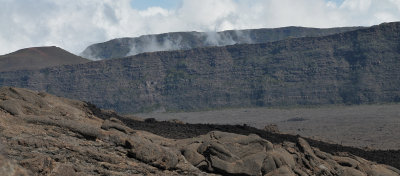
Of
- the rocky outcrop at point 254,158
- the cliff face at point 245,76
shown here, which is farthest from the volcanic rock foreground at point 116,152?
the cliff face at point 245,76

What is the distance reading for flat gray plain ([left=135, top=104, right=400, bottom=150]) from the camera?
66250 mm

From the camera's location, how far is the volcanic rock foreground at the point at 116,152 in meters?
15.1

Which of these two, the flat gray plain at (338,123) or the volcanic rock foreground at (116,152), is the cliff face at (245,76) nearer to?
the flat gray plain at (338,123)

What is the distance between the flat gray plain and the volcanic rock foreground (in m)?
23.1

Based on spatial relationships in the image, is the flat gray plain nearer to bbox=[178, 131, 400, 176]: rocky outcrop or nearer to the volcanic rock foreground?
bbox=[178, 131, 400, 176]: rocky outcrop

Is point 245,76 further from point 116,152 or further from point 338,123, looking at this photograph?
point 116,152

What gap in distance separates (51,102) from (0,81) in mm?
150831

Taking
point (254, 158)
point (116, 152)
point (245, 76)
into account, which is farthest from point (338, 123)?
point (116, 152)

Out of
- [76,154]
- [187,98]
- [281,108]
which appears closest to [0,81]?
[187,98]

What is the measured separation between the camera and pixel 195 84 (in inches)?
6373

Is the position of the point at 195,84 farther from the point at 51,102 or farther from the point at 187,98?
the point at 51,102

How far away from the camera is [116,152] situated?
17547 mm

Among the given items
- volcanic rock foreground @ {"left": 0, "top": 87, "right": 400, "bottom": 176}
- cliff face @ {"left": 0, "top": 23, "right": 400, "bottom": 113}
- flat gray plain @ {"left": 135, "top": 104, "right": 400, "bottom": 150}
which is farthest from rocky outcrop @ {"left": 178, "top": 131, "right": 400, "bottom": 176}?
cliff face @ {"left": 0, "top": 23, "right": 400, "bottom": 113}

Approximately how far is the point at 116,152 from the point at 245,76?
141 meters
